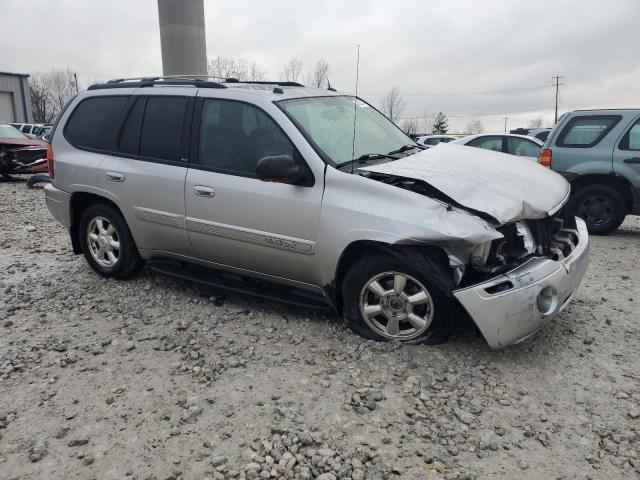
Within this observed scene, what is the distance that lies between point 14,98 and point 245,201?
46850 millimetres

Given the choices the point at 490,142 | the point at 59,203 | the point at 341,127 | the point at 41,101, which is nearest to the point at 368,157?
the point at 341,127

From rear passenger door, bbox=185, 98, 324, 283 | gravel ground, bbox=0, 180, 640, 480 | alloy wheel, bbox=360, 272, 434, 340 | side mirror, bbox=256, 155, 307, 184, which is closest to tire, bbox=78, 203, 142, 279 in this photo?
gravel ground, bbox=0, 180, 640, 480

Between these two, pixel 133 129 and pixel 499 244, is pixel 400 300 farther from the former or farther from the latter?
pixel 133 129

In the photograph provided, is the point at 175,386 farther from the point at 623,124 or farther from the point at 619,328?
the point at 623,124

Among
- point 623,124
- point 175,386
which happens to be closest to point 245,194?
point 175,386

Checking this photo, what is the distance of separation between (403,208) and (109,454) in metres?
2.12

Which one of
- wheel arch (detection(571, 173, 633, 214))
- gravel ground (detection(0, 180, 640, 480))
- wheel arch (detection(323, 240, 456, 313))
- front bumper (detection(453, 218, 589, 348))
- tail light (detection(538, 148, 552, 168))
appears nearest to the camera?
gravel ground (detection(0, 180, 640, 480))

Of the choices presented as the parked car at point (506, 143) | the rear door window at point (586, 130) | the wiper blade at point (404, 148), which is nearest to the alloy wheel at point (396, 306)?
the wiper blade at point (404, 148)

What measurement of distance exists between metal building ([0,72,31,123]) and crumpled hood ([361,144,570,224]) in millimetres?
46577

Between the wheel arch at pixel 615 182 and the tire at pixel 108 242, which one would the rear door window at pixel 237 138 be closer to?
the tire at pixel 108 242

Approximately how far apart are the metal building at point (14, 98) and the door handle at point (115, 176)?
4450cm

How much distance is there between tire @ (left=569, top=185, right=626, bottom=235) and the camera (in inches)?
284

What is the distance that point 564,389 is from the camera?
121 inches

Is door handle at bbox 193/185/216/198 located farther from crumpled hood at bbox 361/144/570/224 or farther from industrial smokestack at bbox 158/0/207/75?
industrial smokestack at bbox 158/0/207/75
